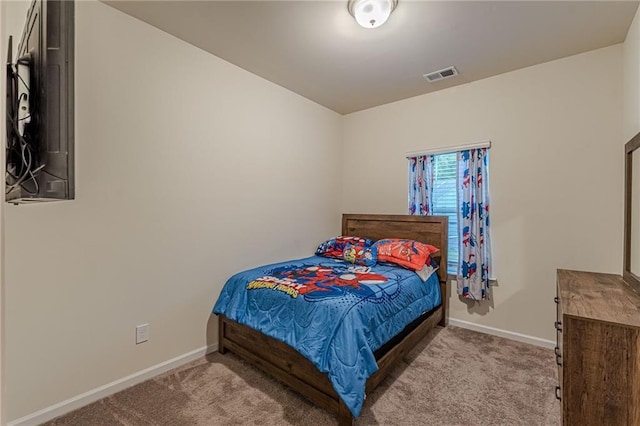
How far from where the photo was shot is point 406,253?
2848 mm

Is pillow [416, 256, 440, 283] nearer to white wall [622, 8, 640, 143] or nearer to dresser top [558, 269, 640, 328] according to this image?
dresser top [558, 269, 640, 328]

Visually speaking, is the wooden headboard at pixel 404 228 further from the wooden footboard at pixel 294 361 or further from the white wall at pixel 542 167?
the wooden footboard at pixel 294 361

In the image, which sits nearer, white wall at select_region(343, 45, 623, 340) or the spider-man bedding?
the spider-man bedding

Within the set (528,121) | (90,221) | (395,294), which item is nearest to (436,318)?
(395,294)

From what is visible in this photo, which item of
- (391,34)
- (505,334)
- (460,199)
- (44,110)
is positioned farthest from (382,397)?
(391,34)

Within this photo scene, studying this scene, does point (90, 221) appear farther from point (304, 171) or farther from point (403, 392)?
point (403, 392)

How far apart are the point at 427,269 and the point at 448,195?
903mm

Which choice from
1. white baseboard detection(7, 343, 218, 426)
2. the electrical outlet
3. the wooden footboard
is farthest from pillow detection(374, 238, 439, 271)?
the electrical outlet

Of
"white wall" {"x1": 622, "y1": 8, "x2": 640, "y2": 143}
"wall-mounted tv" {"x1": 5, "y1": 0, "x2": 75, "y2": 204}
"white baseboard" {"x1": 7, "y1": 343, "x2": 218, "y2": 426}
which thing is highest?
"white wall" {"x1": 622, "y1": 8, "x2": 640, "y2": 143}

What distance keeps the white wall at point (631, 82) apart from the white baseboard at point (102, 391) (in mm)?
3568

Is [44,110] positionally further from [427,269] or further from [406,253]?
[427,269]

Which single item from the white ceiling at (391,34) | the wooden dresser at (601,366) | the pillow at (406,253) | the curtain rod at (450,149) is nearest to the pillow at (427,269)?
the pillow at (406,253)

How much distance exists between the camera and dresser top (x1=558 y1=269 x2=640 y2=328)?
4.39 feet

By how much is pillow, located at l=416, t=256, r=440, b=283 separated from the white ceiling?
5.92ft
